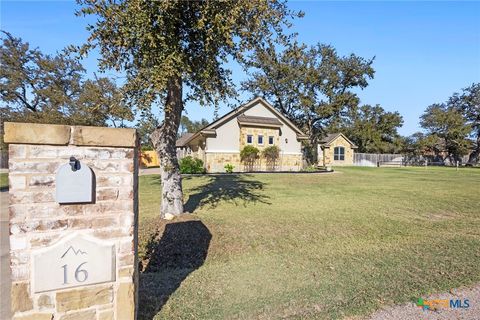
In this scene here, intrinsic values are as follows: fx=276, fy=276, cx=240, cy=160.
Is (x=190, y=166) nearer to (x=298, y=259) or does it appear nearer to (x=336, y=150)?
(x=298, y=259)

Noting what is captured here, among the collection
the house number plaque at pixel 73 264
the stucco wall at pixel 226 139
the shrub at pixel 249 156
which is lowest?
the house number plaque at pixel 73 264

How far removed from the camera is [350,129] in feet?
152

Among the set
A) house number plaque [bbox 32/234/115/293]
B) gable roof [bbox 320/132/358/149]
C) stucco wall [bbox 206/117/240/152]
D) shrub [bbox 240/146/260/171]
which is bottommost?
house number plaque [bbox 32/234/115/293]

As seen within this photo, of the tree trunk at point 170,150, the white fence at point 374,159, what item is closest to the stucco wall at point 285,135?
the tree trunk at point 170,150

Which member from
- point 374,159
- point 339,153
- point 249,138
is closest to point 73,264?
point 249,138

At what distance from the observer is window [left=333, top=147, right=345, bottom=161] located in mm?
40969

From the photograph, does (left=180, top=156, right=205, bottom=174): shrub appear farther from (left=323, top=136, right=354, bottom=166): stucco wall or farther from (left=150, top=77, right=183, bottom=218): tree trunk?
(left=323, top=136, right=354, bottom=166): stucco wall

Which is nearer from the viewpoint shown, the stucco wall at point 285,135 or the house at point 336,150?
the stucco wall at point 285,135

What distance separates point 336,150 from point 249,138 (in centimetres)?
2236

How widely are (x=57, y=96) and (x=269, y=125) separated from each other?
61.2 feet

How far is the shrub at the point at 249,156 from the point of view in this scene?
2241cm

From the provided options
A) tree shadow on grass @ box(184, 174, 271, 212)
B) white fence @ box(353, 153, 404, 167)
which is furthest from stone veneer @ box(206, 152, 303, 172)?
white fence @ box(353, 153, 404, 167)

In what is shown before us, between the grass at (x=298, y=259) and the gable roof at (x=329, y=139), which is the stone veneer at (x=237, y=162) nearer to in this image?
the grass at (x=298, y=259)

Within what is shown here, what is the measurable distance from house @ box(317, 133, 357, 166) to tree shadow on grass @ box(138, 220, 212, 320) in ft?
121
